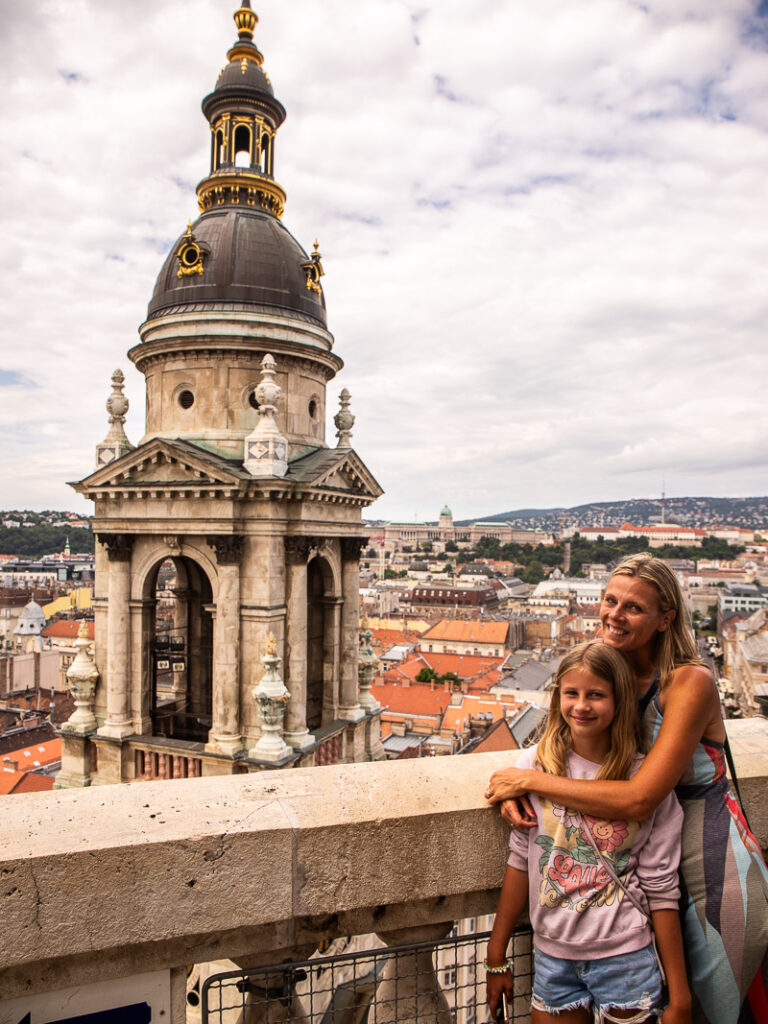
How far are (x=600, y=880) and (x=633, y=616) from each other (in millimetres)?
1287

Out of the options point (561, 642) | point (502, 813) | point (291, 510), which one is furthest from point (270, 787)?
point (561, 642)

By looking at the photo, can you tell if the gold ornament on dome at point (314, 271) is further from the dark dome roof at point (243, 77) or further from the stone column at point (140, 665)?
the stone column at point (140, 665)

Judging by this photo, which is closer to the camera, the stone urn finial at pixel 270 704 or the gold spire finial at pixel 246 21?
the stone urn finial at pixel 270 704

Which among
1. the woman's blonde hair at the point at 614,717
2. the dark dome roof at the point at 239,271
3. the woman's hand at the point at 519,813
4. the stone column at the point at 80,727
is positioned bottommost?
the stone column at the point at 80,727

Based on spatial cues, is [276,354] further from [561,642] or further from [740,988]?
[561,642]

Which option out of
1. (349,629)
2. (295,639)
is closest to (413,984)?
(295,639)

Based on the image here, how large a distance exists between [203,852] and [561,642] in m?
111

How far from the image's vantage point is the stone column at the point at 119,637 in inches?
620

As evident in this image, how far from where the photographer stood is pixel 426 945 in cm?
405

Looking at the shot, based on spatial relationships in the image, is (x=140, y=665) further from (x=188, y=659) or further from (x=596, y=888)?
(x=596, y=888)

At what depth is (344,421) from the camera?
18250 mm

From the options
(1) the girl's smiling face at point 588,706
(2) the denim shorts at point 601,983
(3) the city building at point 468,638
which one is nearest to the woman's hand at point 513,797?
(1) the girl's smiling face at point 588,706

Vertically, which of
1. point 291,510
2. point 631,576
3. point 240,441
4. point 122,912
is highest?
point 240,441

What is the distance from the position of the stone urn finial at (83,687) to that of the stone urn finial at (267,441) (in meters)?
5.10
